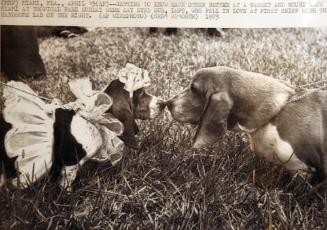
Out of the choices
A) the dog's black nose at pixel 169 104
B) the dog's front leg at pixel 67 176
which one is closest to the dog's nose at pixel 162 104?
the dog's black nose at pixel 169 104

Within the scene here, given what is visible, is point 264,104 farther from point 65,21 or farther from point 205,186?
point 65,21

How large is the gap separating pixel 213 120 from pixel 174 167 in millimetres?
123

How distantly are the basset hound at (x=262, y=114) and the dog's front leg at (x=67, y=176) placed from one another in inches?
9.2

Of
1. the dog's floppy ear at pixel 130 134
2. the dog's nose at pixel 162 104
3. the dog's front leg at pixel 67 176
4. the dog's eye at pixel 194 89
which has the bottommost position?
the dog's front leg at pixel 67 176

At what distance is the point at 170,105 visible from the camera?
40.5 inches

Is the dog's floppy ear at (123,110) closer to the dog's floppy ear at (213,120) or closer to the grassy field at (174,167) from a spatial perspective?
the grassy field at (174,167)

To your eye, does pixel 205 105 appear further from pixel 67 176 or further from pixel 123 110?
pixel 67 176

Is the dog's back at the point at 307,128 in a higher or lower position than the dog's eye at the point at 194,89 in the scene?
lower

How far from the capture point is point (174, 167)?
3.33ft

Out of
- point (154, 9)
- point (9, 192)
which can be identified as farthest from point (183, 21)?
point (9, 192)

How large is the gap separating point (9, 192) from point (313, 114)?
2.08 feet

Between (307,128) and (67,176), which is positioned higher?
(307,128)

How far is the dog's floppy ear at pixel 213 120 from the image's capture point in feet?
3.31

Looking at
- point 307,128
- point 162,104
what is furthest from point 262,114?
point 162,104
